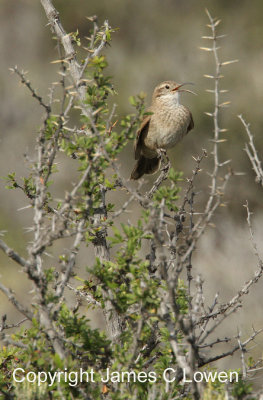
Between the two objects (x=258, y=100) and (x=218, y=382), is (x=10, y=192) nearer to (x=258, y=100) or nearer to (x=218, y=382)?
(x=258, y=100)

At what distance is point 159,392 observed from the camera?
2.69 metres

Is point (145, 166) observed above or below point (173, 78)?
below

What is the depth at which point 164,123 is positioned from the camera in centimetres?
564

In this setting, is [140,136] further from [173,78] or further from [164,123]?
[173,78]

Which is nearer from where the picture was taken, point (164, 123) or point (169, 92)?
point (164, 123)

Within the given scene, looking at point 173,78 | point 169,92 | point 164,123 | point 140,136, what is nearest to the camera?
point 164,123

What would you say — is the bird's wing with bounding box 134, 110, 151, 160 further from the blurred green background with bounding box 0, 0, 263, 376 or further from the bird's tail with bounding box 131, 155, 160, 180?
the blurred green background with bounding box 0, 0, 263, 376

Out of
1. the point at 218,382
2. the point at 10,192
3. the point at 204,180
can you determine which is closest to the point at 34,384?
the point at 218,382

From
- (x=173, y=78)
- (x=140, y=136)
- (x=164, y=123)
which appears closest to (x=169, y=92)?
(x=164, y=123)

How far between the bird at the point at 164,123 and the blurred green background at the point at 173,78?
474 cm

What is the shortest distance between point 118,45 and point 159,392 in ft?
41.3

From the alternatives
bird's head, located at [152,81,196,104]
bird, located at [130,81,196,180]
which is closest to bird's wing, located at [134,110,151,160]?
bird, located at [130,81,196,180]

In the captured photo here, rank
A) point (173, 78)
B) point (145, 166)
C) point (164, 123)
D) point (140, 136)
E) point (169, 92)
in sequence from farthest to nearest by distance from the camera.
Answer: point (173, 78) < point (145, 166) < point (140, 136) < point (169, 92) < point (164, 123)

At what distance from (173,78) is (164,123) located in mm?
8085
